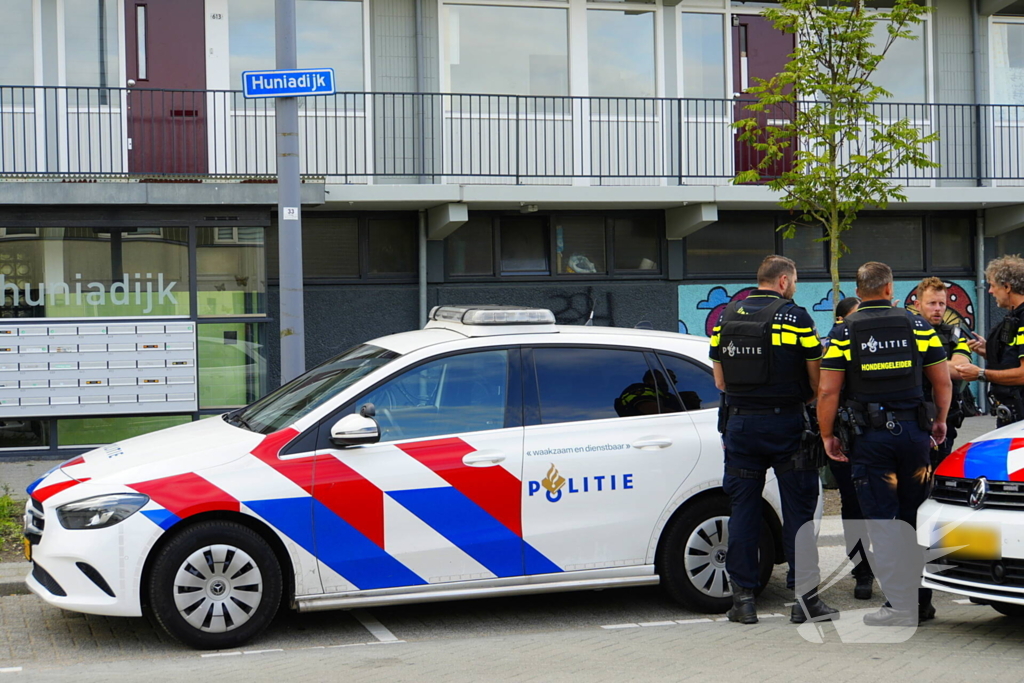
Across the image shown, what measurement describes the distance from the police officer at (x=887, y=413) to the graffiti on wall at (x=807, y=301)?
8241 mm

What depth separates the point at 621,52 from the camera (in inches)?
580

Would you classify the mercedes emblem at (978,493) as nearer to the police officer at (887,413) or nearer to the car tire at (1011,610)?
the police officer at (887,413)

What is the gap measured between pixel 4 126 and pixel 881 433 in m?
10.8

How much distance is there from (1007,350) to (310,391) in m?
4.24

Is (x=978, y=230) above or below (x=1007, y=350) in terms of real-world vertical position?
above

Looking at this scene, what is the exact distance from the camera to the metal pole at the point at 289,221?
8.16 m

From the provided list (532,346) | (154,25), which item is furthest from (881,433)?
(154,25)

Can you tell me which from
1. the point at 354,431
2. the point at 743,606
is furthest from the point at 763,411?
the point at 354,431

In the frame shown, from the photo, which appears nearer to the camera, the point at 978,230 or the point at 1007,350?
the point at 1007,350

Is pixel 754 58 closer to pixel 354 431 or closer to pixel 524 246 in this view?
pixel 524 246

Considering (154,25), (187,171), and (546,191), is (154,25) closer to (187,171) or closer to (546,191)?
(187,171)

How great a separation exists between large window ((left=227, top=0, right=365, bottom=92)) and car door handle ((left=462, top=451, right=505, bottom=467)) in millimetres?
9012

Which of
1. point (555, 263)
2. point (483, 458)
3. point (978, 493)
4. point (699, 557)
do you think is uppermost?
point (555, 263)

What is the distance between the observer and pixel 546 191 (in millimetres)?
13156
